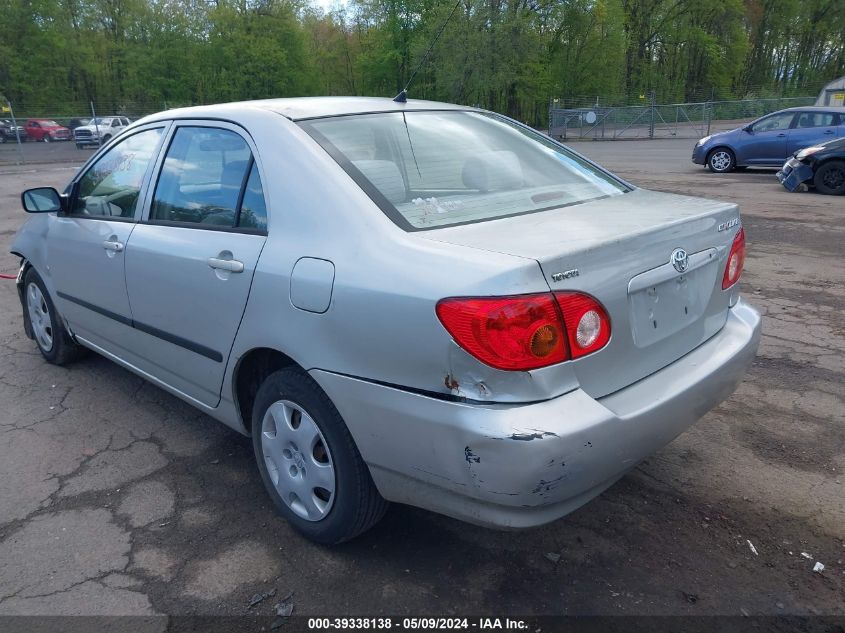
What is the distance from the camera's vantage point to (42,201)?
3.97 meters

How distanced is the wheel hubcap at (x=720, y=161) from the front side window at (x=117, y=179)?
49.9 ft

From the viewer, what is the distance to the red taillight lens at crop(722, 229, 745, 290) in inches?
109

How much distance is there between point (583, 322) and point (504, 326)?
280 millimetres

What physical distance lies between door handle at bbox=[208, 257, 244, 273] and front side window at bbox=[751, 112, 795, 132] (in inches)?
613

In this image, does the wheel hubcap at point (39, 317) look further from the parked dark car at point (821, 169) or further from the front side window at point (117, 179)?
the parked dark car at point (821, 169)

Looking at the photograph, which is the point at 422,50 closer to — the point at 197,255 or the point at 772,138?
the point at 772,138

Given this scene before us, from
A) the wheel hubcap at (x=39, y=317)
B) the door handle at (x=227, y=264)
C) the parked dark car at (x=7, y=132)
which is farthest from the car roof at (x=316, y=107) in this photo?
the parked dark car at (x=7, y=132)

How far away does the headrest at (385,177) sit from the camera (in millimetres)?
2514

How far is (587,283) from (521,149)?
1.40 meters

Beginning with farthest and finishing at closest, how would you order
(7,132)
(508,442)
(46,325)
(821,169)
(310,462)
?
(7,132)
(821,169)
(46,325)
(310,462)
(508,442)

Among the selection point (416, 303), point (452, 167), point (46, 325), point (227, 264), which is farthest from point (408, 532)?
point (46, 325)

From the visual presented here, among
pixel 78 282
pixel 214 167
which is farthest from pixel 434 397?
pixel 78 282

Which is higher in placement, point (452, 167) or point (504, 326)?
point (452, 167)

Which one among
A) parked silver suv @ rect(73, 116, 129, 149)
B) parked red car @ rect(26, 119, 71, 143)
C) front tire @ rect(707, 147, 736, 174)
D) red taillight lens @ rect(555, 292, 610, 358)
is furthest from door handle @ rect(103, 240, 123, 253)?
parked red car @ rect(26, 119, 71, 143)
